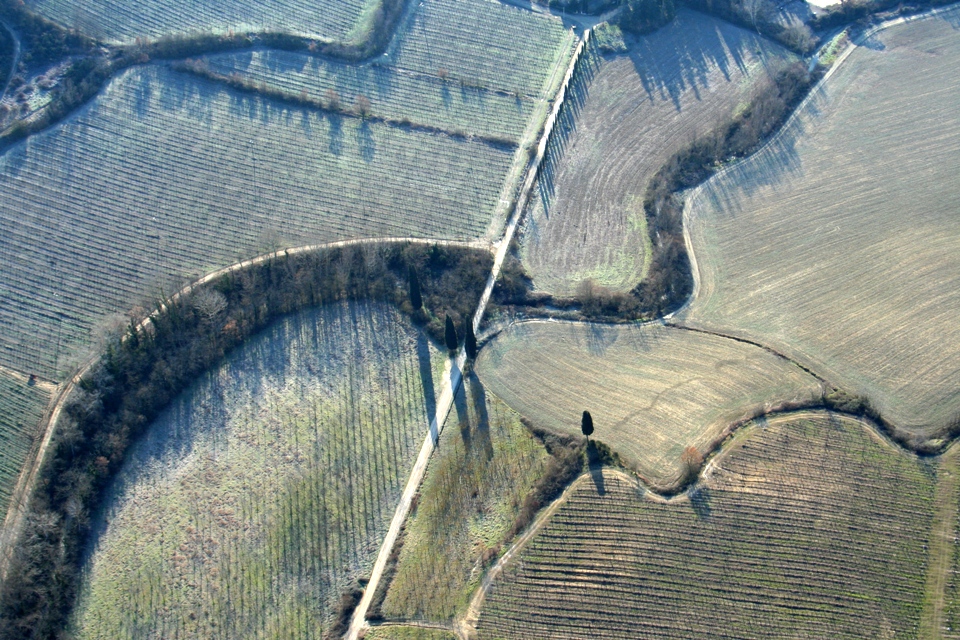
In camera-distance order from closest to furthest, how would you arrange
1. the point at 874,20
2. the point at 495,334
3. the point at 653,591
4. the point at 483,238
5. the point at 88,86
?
the point at 653,591
the point at 495,334
the point at 483,238
the point at 88,86
the point at 874,20

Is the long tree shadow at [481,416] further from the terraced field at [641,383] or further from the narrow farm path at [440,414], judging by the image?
the narrow farm path at [440,414]

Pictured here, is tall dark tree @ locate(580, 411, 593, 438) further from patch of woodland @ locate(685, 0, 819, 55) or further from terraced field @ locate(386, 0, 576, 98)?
patch of woodland @ locate(685, 0, 819, 55)

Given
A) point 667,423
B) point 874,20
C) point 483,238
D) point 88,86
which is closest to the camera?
point 667,423

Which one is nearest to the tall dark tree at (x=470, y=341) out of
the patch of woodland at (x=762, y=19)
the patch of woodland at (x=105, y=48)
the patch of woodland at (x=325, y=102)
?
the patch of woodland at (x=325, y=102)

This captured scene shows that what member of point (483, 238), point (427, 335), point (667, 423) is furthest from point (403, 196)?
point (667, 423)

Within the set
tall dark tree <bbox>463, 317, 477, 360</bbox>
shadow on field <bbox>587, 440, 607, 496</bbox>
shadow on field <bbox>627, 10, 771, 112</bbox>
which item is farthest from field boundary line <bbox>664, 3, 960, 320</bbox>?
tall dark tree <bbox>463, 317, 477, 360</bbox>

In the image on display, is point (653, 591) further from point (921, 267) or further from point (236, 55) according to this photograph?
point (236, 55)
